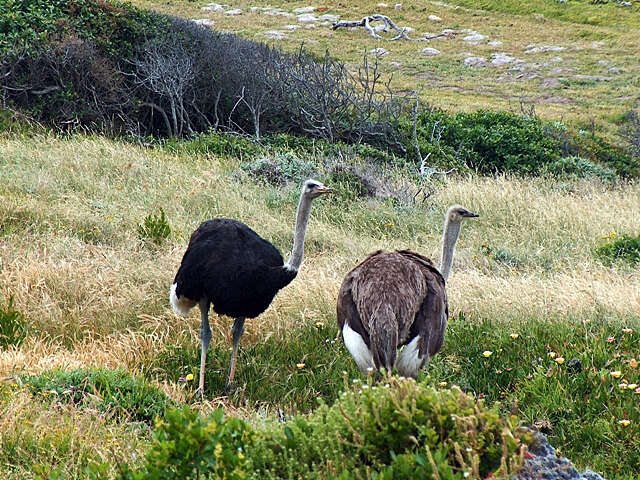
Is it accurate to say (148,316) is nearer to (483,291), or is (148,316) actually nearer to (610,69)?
(483,291)

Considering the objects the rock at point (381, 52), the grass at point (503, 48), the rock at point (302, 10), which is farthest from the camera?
the rock at point (302, 10)

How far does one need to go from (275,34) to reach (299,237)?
35.3 meters

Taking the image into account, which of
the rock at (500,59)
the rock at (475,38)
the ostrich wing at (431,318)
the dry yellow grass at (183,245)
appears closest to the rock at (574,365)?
the dry yellow grass at (183,245)

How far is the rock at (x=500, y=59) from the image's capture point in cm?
3816

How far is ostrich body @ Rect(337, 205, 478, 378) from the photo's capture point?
188 inches

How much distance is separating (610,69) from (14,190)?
31.8 metres

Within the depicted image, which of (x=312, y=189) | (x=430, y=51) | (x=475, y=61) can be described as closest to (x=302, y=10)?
(x=430, y=51)

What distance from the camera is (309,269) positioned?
806cm

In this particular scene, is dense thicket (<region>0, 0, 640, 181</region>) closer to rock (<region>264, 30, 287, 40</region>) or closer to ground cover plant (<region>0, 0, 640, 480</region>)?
ground cover plant (<region>0, 0, 640, 480</region>)

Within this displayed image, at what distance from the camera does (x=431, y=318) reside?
16.6ft

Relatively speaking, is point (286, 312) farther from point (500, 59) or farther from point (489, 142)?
point (500, 59)

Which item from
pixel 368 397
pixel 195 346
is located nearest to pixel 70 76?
pixel 195 346

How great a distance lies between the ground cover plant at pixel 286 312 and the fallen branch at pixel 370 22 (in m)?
28.9

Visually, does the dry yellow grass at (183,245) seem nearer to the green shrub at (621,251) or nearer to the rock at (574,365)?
the green shrub at (621,251)
